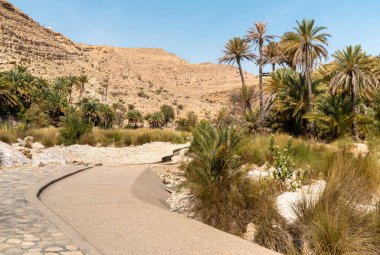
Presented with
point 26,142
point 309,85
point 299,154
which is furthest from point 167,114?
point 299,154

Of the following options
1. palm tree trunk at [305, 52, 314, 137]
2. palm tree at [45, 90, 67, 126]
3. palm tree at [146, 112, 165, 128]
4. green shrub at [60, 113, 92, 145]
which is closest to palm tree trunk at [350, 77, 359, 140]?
palm tree trunk at [305, 52, 314, 137]

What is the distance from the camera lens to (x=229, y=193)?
6645mm

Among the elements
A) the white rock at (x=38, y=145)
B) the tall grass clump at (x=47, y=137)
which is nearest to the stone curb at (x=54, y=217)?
the white rock at (x=38, y=145)

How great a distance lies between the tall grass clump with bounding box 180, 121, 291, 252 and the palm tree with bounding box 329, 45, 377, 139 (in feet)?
60.9

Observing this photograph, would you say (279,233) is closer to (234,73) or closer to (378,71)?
(378,71)

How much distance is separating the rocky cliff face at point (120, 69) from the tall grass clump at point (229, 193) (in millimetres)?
63169

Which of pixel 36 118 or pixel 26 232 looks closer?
pixel 26 232

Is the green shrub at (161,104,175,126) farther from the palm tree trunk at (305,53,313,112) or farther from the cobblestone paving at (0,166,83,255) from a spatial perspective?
the cobblestone paving at (0,166,83,255)

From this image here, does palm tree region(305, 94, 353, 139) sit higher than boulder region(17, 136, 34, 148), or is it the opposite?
palm tree region(305, 94, 353, 139)

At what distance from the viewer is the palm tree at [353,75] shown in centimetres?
2465

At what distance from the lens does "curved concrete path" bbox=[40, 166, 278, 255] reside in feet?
14.5

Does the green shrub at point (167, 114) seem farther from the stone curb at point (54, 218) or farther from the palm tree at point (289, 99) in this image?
the stone curb at point (54, 218)

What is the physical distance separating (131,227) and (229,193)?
209 centimetres

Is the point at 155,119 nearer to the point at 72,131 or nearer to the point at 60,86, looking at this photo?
the point at 60,86
